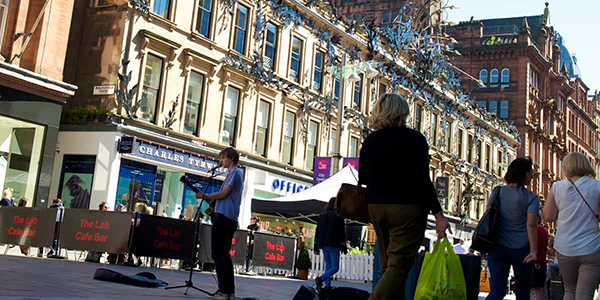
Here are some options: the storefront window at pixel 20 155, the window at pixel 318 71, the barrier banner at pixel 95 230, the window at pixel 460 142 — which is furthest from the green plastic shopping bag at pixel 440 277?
the window at pixel 460 142

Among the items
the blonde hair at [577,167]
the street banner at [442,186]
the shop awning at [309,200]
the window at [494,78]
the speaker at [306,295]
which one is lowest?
the speaker at [306,295]

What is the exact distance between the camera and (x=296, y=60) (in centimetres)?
2984

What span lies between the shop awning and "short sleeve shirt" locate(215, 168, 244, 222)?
33.7ft

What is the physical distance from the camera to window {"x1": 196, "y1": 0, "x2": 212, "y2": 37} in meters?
24.7

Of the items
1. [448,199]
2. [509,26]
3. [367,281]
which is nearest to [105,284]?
[367,281]

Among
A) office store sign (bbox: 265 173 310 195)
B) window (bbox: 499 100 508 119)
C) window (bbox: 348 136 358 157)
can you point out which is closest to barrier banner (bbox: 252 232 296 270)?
office store sign (bbox: 265 173 310 195)

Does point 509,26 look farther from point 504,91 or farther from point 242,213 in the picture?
point 242,213

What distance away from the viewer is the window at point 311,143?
30734 mm

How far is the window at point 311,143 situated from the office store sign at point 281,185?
4.39 feet

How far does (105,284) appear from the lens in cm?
902

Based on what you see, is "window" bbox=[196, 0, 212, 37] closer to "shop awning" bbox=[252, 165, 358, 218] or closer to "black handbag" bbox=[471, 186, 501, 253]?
"shop awning" bbox=[252, 165, 358, 218]

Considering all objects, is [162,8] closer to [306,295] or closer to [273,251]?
[273,251]

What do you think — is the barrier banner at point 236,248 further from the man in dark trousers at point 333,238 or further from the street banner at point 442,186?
the street banner at point 442,186

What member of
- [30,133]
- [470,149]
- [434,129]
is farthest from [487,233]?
[470,149]
